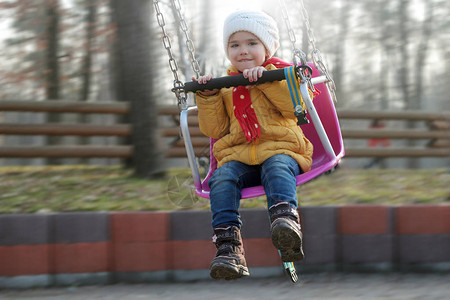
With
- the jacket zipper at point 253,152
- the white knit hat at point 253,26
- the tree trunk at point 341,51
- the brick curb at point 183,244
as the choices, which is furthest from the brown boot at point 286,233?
the tree trunk at point 341,51

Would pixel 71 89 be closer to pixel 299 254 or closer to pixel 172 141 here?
pixel 172 141

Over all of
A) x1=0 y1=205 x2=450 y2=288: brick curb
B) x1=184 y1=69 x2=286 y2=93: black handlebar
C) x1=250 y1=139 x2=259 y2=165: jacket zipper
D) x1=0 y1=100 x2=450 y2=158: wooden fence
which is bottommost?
x1=0 y1=205 x2=450 y2=288: brick curb

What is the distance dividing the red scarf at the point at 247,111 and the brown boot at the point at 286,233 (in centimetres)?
41

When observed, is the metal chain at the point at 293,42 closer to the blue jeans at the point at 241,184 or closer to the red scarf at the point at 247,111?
the red scarf at the point at 247,111

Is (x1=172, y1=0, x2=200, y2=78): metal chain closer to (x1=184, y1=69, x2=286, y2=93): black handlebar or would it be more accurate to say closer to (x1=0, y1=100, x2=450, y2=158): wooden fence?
(x1=184, y1=69, x2=286, y2=93): black handlebar

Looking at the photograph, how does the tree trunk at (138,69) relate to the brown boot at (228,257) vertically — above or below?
above

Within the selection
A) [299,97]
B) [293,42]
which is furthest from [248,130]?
[293,42]

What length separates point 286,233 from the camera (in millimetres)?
2205

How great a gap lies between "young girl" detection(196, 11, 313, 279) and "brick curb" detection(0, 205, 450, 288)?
1610 millimetres

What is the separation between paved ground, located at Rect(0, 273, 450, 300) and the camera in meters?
3.78

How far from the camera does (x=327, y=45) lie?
1552 cm

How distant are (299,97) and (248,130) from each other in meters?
0.30

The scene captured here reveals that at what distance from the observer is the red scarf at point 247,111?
102 inches

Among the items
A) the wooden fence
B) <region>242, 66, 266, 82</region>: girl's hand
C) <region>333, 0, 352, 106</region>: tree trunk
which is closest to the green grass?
the wooden fence
